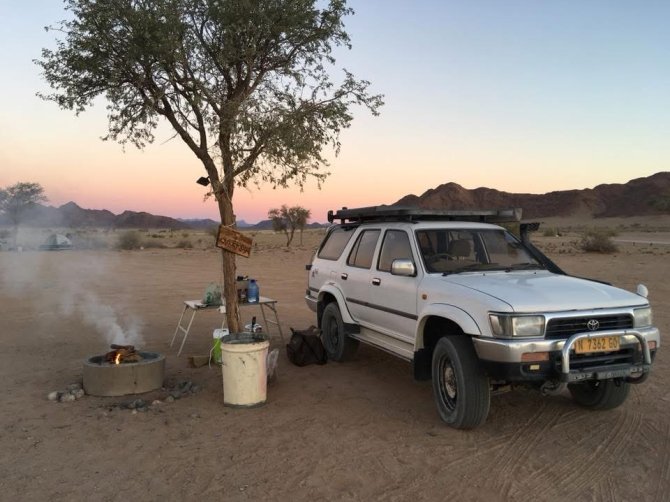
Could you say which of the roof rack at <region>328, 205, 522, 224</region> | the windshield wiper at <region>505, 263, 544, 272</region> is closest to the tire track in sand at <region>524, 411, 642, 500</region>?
the windshield wiper at <region>505, 263, 544, 272</region>

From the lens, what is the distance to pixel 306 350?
7.68 metres

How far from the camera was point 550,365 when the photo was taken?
4.57 m

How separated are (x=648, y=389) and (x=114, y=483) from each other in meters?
5.69

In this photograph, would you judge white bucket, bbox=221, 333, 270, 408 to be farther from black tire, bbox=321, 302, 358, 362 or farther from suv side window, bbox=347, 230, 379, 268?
suv side window, bbox=347, 230, 379, 268

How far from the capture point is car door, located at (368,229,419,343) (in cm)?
587

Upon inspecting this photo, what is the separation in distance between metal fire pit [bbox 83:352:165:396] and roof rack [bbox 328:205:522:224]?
3196 mm

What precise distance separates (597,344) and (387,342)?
240cm

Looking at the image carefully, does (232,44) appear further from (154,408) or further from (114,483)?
(114,483)

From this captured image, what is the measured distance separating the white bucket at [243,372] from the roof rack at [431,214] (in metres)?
2.25

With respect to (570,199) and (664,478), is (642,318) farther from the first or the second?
(570,199)

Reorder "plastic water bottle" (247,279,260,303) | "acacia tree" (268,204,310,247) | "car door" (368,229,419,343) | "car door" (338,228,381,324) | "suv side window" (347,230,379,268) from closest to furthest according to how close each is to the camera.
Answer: "car door" (368,229,419,343), "car door" (338,228,381,324), "suv side window" (347,230,379,268), "plastic water bottle" (247,279,260,303), "acacia tree" (268,204,310,247)

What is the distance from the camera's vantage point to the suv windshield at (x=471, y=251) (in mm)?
5949

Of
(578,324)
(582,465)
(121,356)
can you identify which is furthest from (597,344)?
(121,356)

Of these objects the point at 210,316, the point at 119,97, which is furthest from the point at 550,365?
the point at 210,316
